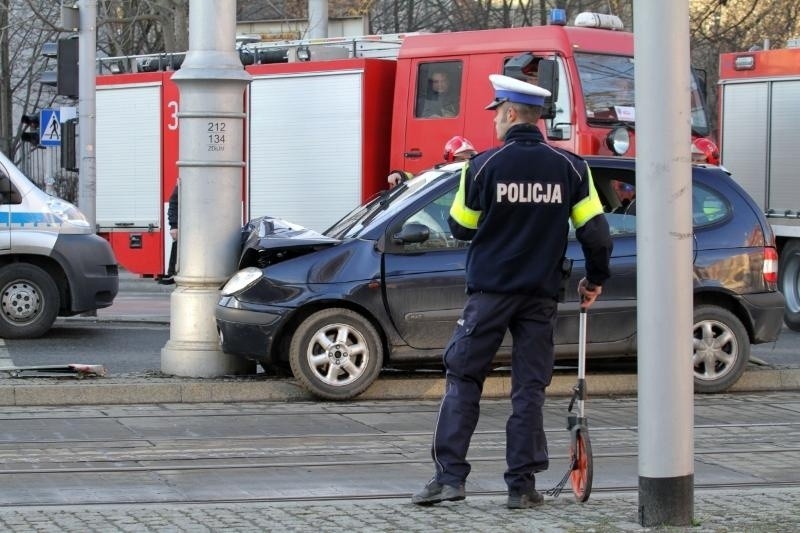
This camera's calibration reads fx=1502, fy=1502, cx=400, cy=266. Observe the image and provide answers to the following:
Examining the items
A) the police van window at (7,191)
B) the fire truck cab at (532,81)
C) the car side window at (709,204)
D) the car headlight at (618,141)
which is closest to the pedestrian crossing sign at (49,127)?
the fire truck cab at (532,81)

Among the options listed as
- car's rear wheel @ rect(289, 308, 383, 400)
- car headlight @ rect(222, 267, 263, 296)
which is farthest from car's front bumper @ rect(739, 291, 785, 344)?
car headlight @ rect(222, 267, 263, 296)

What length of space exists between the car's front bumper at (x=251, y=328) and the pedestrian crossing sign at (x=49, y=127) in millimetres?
12914

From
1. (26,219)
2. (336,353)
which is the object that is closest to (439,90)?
(26,219)

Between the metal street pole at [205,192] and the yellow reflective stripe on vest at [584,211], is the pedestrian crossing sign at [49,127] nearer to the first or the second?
the metal street pole at [205,192]

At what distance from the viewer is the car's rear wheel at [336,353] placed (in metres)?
9.88

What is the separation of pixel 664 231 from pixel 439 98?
31.8 feet

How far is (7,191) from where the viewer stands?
13.7 m

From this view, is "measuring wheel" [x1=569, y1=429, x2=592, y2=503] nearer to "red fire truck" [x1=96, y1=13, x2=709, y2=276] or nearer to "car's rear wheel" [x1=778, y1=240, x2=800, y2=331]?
"red fire truck" [x1=96, y1=13, x2=709, y2=276]

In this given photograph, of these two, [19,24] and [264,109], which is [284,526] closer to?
[264,109]

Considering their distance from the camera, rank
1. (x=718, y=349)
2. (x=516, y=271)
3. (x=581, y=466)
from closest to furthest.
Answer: (x=516, y=271)
(x=581, y=466)
(x=718, y=349)

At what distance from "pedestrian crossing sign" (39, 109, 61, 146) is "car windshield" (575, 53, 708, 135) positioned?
10322 mm

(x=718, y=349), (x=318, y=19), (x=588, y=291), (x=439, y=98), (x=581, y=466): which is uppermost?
(x=318, y=19)

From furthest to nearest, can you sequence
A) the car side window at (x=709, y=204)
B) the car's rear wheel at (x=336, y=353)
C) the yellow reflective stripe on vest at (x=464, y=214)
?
the car side window at (x=709, y=204), the car's rear wheel at (x=336, y=353), the yellow reflective stripe on vest at (x=464, y=214)

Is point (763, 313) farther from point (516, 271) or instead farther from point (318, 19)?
point (318, 19)
